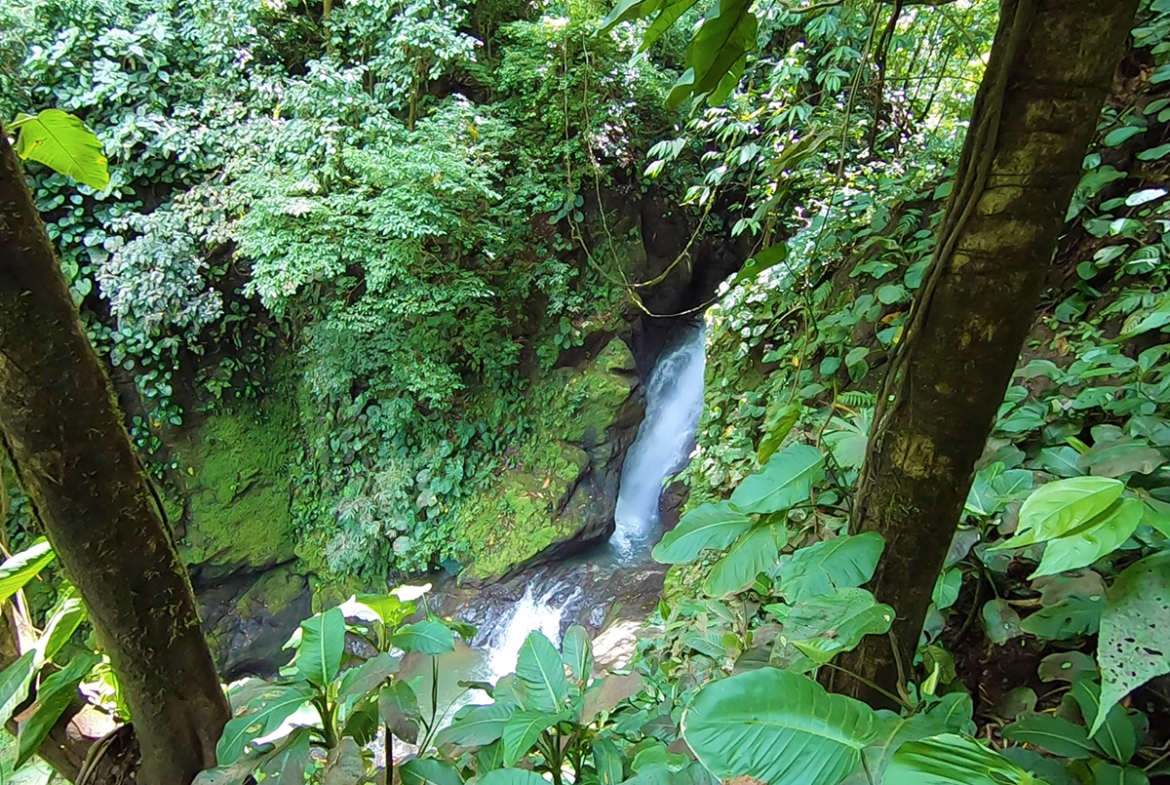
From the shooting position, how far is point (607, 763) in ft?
3.00

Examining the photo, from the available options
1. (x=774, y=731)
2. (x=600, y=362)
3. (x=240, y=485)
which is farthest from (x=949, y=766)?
(x=240, y=485)

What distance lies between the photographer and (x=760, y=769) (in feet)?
1.71

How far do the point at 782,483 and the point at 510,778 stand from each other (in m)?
0.54

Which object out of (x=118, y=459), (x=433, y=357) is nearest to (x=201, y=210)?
(x=433, y=357)

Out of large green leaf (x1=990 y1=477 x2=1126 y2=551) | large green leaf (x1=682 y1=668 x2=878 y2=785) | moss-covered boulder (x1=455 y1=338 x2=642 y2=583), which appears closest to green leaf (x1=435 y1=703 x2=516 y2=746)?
large green leaf (x1=682 y1=668 x2=878 y2=785)

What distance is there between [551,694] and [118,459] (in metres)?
0.73

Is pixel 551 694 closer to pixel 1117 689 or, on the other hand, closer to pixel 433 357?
pixel 1117 689

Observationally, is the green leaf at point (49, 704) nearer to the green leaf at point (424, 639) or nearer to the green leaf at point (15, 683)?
the green leaf at point (15, 683)

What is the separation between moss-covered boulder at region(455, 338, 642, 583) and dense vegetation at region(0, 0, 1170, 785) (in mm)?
42

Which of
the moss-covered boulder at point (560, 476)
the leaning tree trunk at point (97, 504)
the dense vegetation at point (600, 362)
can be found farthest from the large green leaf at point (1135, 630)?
the moss-covered boulder at point (560, 476)

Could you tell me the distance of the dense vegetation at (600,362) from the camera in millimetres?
724

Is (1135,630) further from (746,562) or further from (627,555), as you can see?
(627,555)

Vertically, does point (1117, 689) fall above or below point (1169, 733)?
above

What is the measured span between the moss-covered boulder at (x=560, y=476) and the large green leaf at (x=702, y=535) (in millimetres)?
4617
